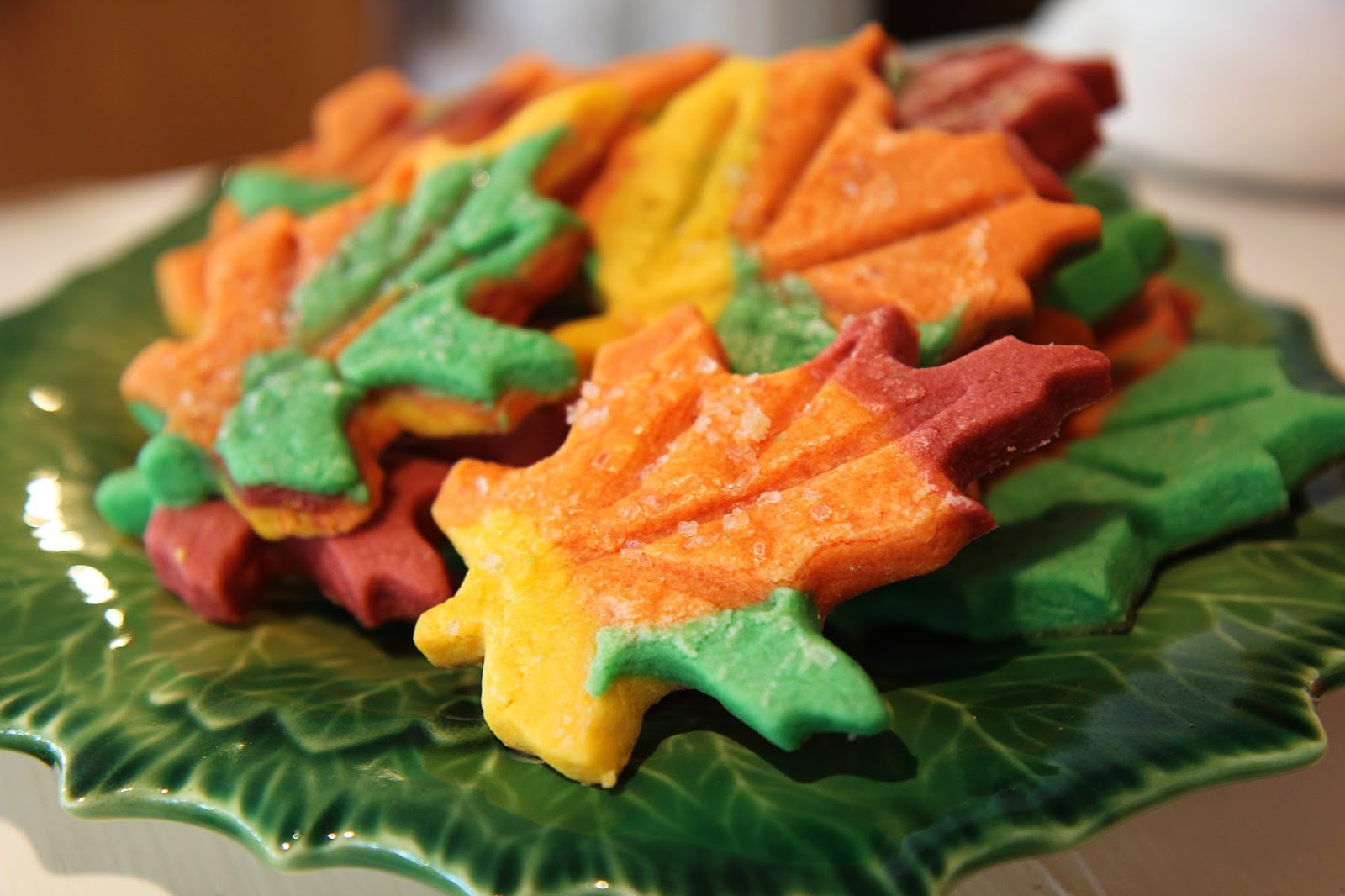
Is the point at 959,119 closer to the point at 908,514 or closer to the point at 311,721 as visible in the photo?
the point at 908,514

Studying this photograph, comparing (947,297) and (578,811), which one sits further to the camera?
(947,297)

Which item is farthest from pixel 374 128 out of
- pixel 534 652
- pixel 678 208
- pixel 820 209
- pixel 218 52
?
pixel 218 52

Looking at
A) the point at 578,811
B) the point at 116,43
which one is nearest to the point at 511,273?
the point at 578,811

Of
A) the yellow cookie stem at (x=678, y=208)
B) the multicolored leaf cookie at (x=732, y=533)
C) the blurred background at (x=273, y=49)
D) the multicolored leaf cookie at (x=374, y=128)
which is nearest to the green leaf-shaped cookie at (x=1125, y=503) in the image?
the multicolored leaf cookie at (x=732, y=533)

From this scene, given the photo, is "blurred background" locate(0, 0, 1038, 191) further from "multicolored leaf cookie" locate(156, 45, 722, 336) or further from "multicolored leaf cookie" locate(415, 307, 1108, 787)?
"multicolored leaf cookie" locate(415, 307, 1108, 787)

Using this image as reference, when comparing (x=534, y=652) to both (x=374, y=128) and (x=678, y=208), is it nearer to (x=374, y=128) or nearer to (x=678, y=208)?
(x=678, y=208)

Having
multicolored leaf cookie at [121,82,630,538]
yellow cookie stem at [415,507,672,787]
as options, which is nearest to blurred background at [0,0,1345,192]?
multicolored leaf cookie at [121,82,630,538]

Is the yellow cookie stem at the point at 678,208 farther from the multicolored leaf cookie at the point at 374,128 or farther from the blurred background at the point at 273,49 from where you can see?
the blurred background at the point at 273,49
